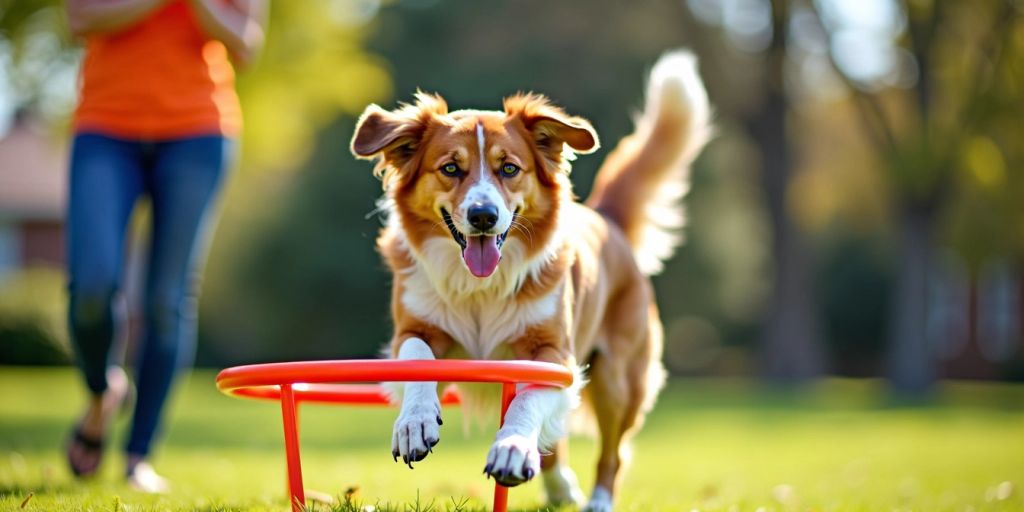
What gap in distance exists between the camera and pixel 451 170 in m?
4.33

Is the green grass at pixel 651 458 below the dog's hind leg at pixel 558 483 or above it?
below

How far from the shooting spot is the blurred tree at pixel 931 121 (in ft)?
64.6

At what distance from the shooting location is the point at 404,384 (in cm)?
406

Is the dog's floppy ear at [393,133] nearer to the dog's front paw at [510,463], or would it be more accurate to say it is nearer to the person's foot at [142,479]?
the dog's front paw at [510,463]

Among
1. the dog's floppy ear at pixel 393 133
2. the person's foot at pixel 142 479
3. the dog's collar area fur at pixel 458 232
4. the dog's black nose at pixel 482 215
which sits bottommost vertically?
the person's foot at pixel 142 479

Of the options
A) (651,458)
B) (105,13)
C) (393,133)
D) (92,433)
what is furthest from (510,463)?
(651,458)

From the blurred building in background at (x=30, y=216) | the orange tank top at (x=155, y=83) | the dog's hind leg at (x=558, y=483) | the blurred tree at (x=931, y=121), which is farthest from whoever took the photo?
the blurred building in background at (x=30, y=216)

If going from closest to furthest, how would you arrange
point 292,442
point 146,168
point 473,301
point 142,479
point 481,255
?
point 292,442
point 481,255
point 473,301
point 142,479
point 146,168

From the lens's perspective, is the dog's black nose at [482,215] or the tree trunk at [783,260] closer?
the dog's black nose at [482,215]

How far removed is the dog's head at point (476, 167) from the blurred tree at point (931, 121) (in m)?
16.8

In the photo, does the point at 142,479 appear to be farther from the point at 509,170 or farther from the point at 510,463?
the point at 510,463

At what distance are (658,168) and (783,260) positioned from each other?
55.6 ft

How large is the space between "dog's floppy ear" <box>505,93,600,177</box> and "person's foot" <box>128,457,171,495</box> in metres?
2.38

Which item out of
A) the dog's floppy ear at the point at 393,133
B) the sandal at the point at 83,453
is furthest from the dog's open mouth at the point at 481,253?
the sandal at the point at 83,453
